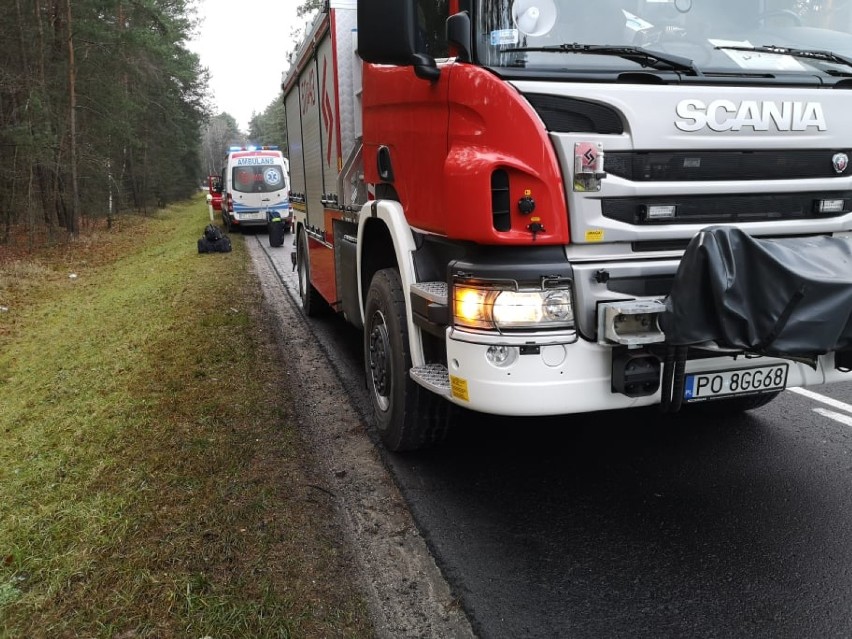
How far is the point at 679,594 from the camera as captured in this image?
2.66 meters

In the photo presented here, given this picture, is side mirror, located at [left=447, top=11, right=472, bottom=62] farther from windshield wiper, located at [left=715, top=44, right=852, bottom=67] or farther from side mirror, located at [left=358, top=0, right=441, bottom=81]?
windshield wiper, located at [left=715, top=44, right=852, bottom=67]

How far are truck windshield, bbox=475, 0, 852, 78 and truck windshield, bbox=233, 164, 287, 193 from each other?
20.7 m

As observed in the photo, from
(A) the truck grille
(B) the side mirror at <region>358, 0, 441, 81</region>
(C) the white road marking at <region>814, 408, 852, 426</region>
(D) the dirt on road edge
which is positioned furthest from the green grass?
(C) the white road marking at <region>814, 408, 852, 426</region>

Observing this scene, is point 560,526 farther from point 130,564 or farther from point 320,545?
point 130,564

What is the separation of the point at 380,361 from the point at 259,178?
66.3 feet

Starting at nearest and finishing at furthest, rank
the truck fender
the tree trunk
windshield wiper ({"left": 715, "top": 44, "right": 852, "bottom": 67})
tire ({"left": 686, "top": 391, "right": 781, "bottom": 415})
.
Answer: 1. windshield wiper ({"left": 715, "top": 44, "right": 852, "bottom": 67})
2. the truck fender
3. tire ({"left": 686, "top": 391, "right": 781, "bottom": 415})
4. the tree trunk

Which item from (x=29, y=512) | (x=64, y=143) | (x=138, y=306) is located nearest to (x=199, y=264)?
(x=138, y=306)

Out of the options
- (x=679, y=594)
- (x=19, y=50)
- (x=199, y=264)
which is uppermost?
(x=19, y=50)

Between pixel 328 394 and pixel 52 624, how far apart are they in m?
2.90

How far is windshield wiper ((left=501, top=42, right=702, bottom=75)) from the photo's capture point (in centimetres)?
282

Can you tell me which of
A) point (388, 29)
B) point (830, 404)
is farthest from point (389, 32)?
point (830, 404)

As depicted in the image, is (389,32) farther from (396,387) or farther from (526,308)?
(396,387)

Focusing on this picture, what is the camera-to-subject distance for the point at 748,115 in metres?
2.79

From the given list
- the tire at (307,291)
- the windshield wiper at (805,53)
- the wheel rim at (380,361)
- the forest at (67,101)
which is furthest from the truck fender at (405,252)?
the forest at (67,101)
